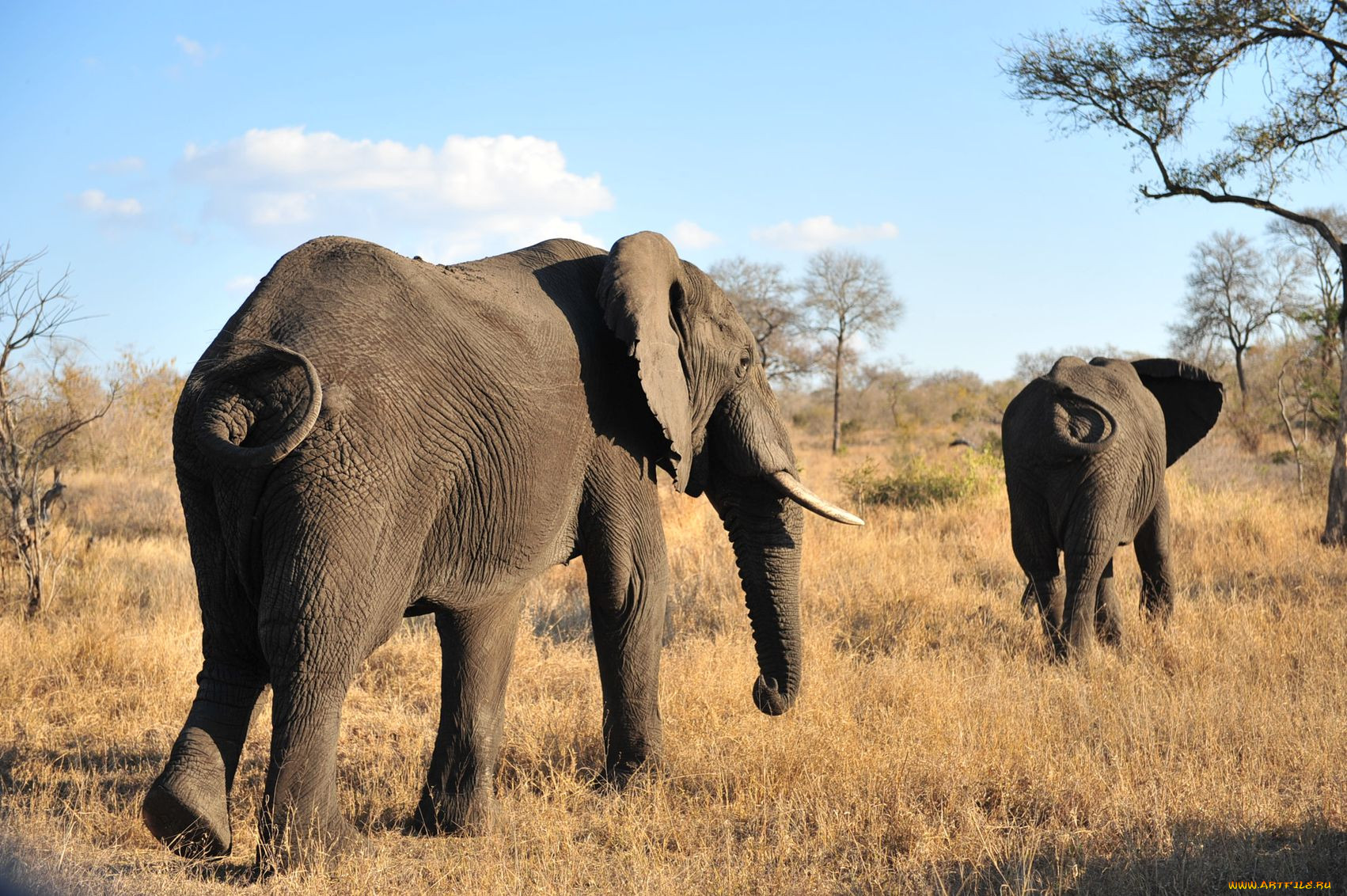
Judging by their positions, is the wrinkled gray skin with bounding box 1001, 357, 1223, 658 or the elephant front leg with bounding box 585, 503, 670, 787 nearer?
the elephant front leg with bounding box 585, 503, 670, 787

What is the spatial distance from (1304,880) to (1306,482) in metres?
13.1

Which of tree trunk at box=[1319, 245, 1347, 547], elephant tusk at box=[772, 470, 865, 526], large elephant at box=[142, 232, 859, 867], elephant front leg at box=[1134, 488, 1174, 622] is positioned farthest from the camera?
tree trunk at box=[1319, 245, 1347, 547]

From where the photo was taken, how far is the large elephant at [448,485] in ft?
12.1

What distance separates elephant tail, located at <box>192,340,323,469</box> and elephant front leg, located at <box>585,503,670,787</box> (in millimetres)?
1673

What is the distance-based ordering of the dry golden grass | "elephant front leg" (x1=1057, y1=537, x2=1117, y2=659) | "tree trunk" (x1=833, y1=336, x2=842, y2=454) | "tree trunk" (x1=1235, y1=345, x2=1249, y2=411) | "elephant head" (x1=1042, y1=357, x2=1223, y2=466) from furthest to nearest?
"tree trunk" (x1=833, y1=336, x2=842, y2=454)
"tree trunk" (x1=1235, y1=345, x2=1249, y2=411)
"elephant head" (x1=1042, y1=357, x2=1223, y2=466)
"elephant front leg" (x1=1057, y1=537, x2=1117, y2=659)
the dry golden grass

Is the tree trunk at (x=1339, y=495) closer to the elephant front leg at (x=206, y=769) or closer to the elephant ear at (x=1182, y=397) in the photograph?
the elephant ear at (x=1182, y=397)

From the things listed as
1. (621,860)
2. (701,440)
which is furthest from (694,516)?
(621,860)

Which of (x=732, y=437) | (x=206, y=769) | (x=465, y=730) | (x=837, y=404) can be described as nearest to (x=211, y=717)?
(x=206, y=769)

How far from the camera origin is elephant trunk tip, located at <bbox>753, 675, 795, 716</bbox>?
555 centimetres

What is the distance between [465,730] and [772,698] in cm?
158

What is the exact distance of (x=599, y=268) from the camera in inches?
203

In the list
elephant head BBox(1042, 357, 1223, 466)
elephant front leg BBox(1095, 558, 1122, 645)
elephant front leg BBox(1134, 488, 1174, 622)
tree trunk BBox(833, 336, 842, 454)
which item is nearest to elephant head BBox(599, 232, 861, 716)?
elephant head BBox(1042, 357, 1223, 466)

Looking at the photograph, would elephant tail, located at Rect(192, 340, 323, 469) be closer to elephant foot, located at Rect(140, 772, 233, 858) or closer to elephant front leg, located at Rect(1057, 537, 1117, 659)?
elephant foot, located at Rect(140, 772, 233, 858)

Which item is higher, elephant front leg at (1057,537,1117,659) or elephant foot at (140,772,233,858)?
elephant front leg at (1057,537,1117,659)
